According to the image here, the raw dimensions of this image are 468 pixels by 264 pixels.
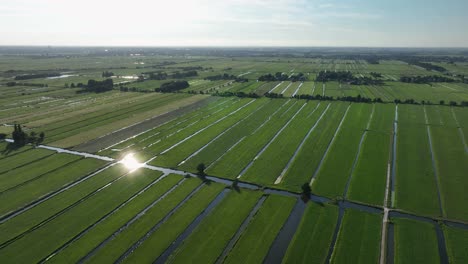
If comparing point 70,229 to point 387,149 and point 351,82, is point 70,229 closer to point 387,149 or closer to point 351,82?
point 387,149

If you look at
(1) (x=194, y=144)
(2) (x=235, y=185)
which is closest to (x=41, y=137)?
(1) (x=194, y=144)

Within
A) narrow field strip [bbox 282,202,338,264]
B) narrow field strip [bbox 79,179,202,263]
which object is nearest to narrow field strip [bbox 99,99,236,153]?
narrow field strip [bbox 79,179,202,263]

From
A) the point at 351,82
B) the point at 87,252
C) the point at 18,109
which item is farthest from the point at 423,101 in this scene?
the point at 18,109

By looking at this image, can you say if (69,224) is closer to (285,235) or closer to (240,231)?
(240,231)

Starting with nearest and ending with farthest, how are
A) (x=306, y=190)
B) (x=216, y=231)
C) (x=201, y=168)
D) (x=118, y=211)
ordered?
(x=216, y=231)
(x=118, y=211)
(x=306, y=190)
(x=201, y=168)

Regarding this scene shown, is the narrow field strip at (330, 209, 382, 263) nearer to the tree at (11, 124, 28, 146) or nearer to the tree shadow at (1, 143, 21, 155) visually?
the tree shadow at (1, 143, 21, 155)

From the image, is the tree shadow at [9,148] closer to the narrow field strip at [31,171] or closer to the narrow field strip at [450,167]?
the narrow field strip at [31,171]

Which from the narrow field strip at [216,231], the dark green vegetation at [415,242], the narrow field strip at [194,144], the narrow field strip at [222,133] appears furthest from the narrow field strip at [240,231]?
the narrow field strip at [222,133]

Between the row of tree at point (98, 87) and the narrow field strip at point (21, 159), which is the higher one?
the row of tree at point (98, 87)

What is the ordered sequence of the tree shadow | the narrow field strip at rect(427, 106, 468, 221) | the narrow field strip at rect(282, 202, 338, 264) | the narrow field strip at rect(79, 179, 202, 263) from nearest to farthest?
1. the narrow field strip at rect(282, 202, 338, 264)
2. the narrow field strip at rect(79, 179, 202, 263)
3. the narrow field strip at rect(427, 106, 468, 221)
4. the tree shadow
